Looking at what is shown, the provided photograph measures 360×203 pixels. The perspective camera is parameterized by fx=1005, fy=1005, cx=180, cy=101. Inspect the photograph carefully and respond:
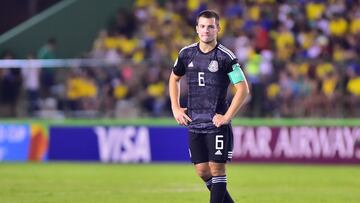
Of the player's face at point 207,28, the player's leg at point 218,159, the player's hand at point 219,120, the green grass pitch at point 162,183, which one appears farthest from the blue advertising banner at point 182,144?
the player's face at point 207,28

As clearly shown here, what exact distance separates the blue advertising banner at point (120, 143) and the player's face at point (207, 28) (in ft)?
39.4

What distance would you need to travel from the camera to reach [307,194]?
586 inches

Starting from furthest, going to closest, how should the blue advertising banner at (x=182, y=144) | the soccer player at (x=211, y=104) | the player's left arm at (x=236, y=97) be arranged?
the blue advertising banner at (x=182, y=144) < the soccer player at (x=211, y=104) < the player's left arm at (x=236, y=97)

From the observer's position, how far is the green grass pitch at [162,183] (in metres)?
14.0

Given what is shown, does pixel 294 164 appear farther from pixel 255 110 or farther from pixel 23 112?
pixel 23 112

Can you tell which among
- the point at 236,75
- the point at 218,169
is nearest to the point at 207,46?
the point at 236,75

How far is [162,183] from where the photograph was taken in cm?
1677

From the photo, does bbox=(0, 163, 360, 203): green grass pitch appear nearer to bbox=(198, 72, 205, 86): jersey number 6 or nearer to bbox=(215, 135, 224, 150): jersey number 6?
bbox=(215, 135, 224, 150): jersey number 6

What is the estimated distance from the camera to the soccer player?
33.6ft

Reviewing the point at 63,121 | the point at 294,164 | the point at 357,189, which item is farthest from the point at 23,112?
the point at 357,189

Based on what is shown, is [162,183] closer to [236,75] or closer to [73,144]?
[73,144]

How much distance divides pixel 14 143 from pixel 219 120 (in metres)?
13.1

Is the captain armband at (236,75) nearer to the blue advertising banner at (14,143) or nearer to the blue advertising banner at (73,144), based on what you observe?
the blue advertising banner at (73,144)

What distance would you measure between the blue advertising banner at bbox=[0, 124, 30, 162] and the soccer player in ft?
41.3
